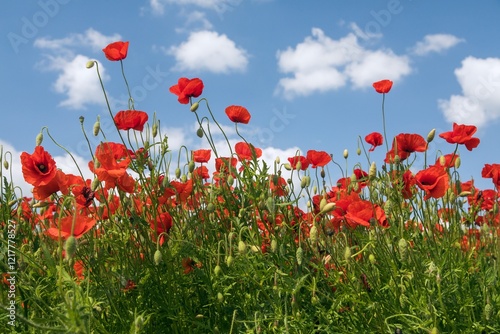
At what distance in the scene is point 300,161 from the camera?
3.37 metres

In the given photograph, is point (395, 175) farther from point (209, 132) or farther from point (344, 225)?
point (209, 132)

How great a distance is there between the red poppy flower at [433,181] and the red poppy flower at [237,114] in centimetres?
103

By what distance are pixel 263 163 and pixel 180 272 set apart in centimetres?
64

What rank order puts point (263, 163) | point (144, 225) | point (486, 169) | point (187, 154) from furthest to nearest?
point (486, 169)
point (187, 154)
point (263, 163)
point (144, 225)

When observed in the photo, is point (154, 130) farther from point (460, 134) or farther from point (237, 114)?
point (460, 134)

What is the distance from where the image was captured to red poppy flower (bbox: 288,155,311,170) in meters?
3.38

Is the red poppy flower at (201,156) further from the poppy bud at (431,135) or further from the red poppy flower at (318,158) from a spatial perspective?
the poppy bud at (431,135)

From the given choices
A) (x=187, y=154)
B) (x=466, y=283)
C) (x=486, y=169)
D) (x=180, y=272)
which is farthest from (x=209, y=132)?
(x=486, y=169)

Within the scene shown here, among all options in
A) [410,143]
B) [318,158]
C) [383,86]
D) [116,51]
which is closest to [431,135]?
[410,143]

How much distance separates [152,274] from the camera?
2.54 m

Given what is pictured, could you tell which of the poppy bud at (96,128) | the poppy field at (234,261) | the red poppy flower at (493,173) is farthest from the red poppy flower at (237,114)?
the red poppy flower at (493,173)

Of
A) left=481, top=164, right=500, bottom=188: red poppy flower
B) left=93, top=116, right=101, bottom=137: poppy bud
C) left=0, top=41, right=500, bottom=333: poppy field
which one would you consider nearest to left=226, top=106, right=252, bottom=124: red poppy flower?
left=0, top=41, right=500, bottom=333: poppy field

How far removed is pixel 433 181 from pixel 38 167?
1733 millimetres

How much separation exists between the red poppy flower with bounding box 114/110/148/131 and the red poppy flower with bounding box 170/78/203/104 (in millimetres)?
307
